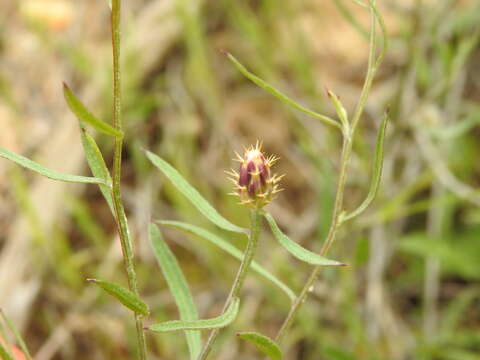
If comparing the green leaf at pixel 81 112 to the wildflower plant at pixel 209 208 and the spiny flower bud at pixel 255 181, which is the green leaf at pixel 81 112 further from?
the spiny flower bud at pixel 255 181

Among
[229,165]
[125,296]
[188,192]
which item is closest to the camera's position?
[125,296]

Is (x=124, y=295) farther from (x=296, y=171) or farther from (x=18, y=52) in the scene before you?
(x=18, y=52)

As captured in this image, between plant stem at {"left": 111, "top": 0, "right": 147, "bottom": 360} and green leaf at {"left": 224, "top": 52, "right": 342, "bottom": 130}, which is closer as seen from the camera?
plant stem at {"left": 111, "top": 0, "right": 147, "bottom": 360}

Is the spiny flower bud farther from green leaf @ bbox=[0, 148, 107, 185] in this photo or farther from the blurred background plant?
the blurred background plant

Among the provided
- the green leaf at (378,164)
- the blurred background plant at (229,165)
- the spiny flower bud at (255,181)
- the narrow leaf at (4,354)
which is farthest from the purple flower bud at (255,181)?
the blurred background plant at (229,165)

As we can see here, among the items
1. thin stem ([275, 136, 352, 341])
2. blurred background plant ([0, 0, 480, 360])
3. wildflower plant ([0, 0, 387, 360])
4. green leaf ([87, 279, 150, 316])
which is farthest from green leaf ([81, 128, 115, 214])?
blurred background plant ([0, 0, 480, 360])

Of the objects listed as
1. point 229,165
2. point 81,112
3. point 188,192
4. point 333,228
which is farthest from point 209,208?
point 229,165

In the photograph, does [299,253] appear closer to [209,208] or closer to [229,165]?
[209,208]
